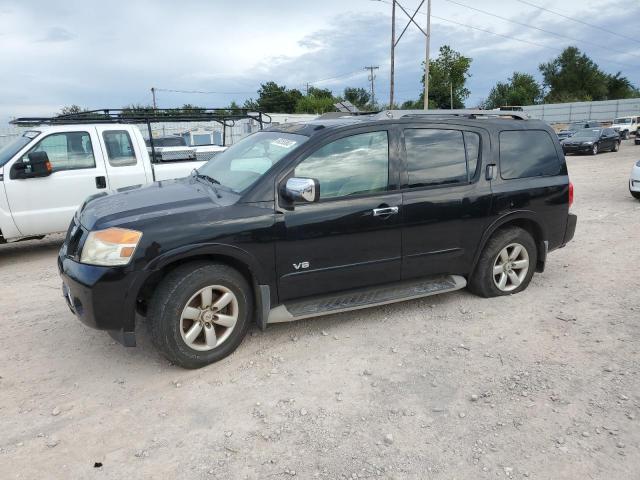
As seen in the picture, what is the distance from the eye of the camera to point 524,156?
192 inches

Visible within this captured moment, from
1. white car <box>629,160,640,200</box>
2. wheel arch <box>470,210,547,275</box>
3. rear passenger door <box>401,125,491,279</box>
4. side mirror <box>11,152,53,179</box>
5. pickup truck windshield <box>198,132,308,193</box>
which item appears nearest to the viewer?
→ pickup truck windshield <box>198,132,308,193</box>

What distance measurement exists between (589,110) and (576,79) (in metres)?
33.3

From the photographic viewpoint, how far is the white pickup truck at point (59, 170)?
645 centimetres

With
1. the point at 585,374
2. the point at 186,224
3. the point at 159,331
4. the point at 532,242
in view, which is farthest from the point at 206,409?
the point at 532,242

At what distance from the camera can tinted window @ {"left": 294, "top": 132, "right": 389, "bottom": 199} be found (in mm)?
3870

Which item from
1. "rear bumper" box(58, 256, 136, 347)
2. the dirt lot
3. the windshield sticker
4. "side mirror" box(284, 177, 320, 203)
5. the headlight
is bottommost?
the dirt lot

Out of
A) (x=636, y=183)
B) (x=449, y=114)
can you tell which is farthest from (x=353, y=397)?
(x=636, y=183)

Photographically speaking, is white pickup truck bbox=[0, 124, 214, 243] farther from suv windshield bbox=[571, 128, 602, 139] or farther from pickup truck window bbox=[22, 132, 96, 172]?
suv windshield bbox=[571, 128, 602, 139]

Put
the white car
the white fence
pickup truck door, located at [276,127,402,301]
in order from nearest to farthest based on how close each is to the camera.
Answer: pickup truck door, located at [276,127,402,301], the white car, the white fence

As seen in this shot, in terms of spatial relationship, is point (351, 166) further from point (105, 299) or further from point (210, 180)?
point (105, 299)

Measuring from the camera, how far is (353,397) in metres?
3.21

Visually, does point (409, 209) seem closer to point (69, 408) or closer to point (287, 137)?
point (287, 137)

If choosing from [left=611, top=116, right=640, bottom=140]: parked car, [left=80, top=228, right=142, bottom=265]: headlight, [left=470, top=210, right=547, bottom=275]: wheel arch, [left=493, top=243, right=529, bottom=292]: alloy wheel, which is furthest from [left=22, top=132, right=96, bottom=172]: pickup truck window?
[left=611, top=116, right=640, bottom=140]: parked car

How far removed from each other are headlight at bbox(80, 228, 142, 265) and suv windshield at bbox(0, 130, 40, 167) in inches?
165
